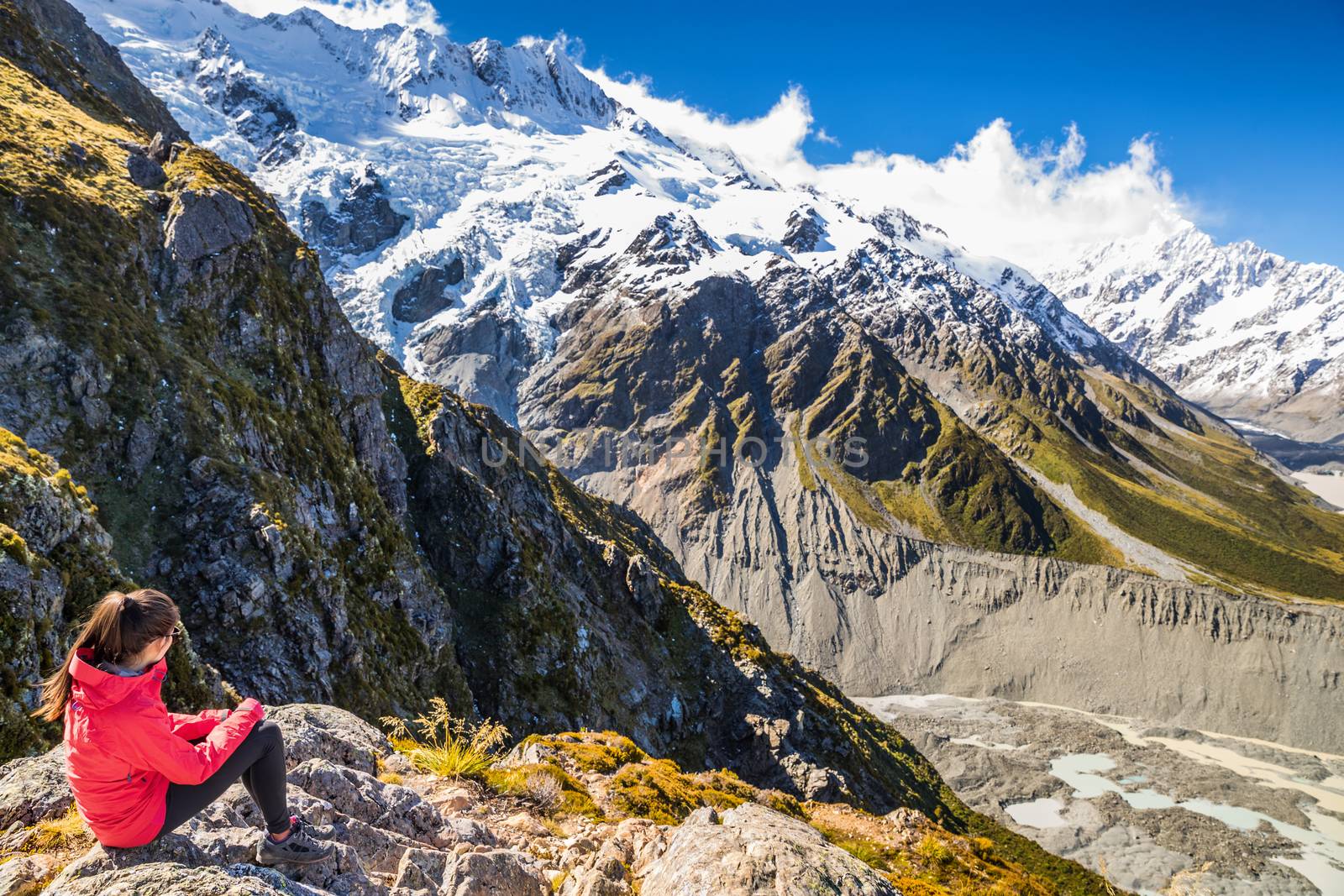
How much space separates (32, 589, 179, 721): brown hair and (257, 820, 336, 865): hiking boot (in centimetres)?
217

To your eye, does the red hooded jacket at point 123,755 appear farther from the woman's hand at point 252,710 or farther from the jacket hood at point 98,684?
the woman's hand at point 252,710

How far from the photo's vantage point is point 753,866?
8.09 meters

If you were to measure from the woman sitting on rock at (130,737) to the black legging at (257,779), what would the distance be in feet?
0.04

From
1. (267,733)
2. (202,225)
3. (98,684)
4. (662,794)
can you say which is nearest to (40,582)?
(267,733)

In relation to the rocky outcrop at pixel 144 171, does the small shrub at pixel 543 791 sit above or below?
below

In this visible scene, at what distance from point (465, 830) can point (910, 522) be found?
641 feet

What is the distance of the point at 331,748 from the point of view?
35.4 feet

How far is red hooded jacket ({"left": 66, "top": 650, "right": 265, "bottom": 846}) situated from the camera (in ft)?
18.4

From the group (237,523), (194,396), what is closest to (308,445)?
(194,396)

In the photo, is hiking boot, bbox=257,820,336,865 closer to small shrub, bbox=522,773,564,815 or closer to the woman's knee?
the woman's knee

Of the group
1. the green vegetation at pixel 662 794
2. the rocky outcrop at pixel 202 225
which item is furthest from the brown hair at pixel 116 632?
the rocky outcrop at pixel 202 225

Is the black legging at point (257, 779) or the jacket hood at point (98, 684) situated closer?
the jacket hood at point (98, 684)

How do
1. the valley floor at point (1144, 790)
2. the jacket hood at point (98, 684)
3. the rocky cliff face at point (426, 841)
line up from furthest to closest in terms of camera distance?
the valley floor at point (1144, 790) → the rocky cliff face at point (426, 841) → the jacket hood at point (98, 684)

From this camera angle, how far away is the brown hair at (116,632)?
17.9ft
